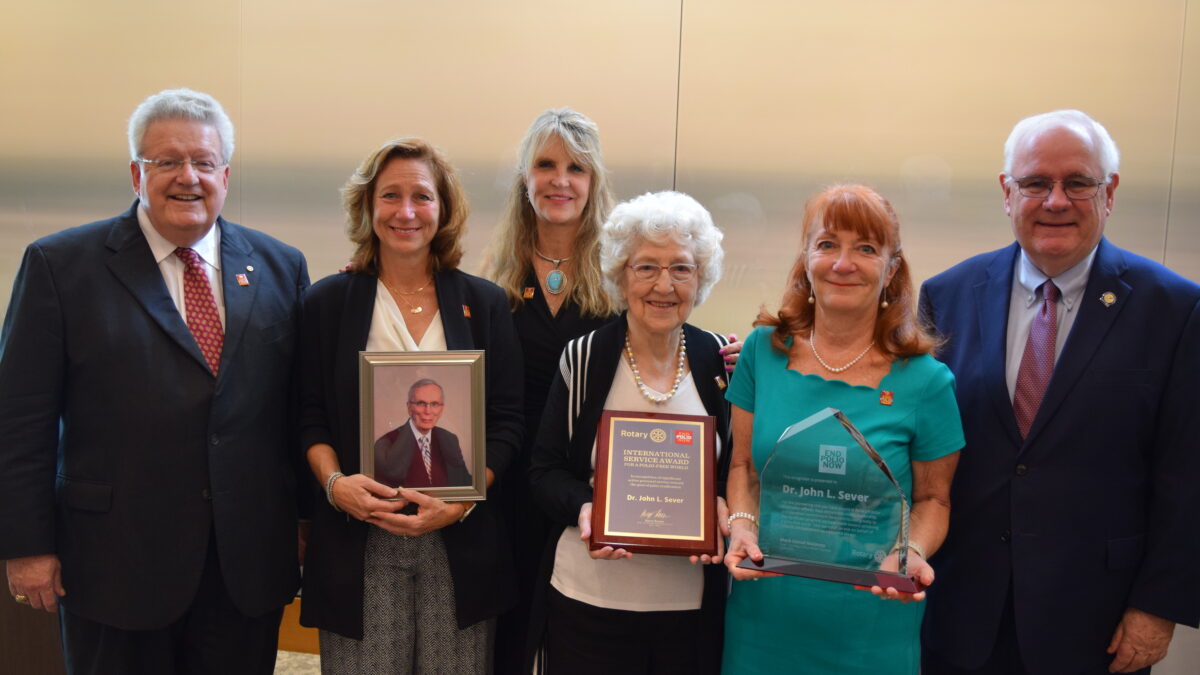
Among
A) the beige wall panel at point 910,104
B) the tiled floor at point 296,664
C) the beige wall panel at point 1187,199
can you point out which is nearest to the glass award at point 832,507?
the beige wall panel at point 910,104

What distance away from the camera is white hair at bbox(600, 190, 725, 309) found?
7.49 ft

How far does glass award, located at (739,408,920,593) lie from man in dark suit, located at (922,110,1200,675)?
1.66ft

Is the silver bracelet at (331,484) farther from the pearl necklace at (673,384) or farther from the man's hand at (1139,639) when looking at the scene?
the man's hand at (1139,639)

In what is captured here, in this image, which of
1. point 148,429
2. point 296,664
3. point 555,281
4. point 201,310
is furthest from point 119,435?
point 296,664

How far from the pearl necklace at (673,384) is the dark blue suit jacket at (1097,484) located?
83cm

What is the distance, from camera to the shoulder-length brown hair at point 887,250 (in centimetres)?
205

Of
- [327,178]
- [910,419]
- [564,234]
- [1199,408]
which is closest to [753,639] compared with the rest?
[910,419]

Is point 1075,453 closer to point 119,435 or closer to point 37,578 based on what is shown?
point 119,435

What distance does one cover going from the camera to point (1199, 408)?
2158mm

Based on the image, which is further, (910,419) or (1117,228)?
(1117,228)

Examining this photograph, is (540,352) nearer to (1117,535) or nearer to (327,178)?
(1117,535)

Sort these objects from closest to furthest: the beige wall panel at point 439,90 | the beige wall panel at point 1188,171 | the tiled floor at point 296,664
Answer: the beige wall panel at point 1188,171 → the beige wall panel at point 439,90 → the tiled floor at point 296,664

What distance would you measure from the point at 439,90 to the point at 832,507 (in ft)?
9.67

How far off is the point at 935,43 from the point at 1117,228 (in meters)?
1.17
